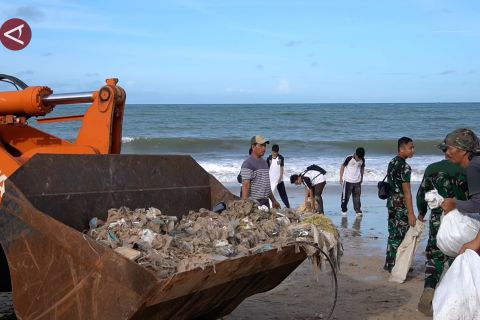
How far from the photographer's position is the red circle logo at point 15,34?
17.9ft

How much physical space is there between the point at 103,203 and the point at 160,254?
41.1 inches

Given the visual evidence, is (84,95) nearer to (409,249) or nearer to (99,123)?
(99,123)

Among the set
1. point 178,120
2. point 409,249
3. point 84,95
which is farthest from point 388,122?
point 84,95

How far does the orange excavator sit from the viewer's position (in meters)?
3.80

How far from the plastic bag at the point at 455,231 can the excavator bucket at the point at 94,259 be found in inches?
52.0

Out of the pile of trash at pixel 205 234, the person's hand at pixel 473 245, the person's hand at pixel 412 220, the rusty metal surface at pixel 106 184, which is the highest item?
the rusty metal surface at pixel 106 184

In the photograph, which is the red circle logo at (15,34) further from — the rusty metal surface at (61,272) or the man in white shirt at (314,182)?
the man in white shirt at (314,182)

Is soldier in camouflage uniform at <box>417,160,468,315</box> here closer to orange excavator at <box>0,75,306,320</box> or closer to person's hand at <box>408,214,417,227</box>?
person's hand at <box>408,214,417,227</box>

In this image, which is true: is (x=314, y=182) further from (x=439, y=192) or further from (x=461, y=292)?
(x=461, y=292)

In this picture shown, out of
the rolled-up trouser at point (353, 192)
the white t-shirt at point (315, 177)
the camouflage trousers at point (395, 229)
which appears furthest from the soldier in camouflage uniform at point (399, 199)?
the rolled-up trouser at point (353, 192)

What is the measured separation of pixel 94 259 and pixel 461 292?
8.53 ft

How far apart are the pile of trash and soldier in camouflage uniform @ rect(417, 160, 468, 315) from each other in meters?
1.80

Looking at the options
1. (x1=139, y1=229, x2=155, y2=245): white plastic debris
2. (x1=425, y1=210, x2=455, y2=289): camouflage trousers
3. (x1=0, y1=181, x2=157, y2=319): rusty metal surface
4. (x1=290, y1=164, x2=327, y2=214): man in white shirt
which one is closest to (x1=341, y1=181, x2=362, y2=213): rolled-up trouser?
(x1=290, y1=164, x2=327, y2=214): man in white shirt

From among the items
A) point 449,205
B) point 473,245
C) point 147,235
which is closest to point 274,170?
point 449,205
